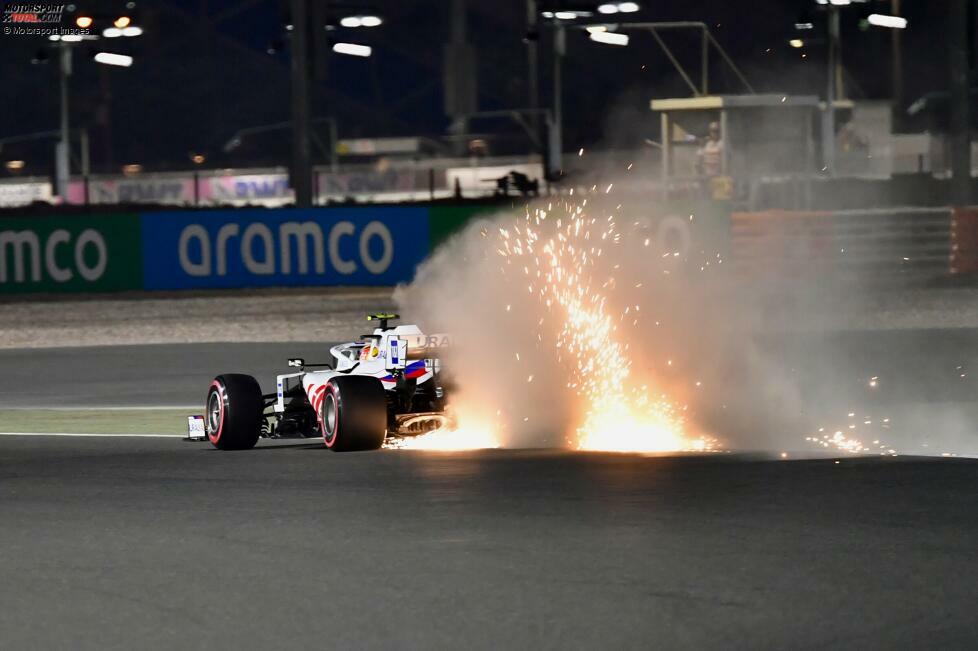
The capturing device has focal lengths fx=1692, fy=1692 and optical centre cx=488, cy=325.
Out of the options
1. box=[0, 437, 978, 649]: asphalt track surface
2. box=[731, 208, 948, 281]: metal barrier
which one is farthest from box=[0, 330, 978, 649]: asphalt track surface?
box=[731, 208, 948, 281]: metal barrier

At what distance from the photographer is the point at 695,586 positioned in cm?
637

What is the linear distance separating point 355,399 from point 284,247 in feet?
53.4

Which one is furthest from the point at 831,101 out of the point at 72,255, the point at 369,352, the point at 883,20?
the point at 369,352

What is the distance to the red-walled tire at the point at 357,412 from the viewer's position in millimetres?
10797

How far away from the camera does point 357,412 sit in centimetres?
1086

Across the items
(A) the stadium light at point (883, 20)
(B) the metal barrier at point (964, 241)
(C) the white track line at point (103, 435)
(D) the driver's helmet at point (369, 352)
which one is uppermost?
(A) the stadium light at point (883, 20)

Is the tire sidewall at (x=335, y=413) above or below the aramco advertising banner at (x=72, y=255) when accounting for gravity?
below

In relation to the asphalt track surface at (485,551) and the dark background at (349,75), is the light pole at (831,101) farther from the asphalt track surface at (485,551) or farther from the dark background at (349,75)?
the dark background at (349,75)

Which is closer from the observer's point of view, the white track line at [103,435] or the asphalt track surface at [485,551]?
the asphalt track surface at [485,551]

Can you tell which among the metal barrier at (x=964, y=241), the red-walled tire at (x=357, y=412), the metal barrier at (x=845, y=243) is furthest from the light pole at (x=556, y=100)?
the red-walled tire at (x=357, y=412)

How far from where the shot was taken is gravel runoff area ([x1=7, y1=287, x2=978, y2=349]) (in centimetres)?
2264

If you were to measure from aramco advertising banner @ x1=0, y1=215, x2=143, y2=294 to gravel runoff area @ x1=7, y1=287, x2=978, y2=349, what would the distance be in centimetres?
22

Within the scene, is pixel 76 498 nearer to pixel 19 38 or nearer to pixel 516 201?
pixel 516 201

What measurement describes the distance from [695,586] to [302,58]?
2380cm
